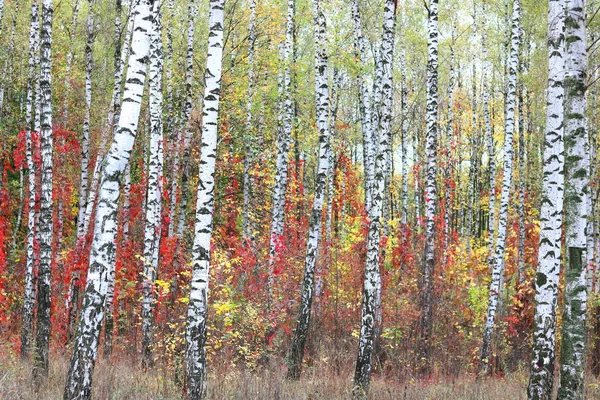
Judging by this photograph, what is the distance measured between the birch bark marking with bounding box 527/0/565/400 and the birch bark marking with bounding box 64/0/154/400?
525cm

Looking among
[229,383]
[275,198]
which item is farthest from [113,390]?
[275,198]

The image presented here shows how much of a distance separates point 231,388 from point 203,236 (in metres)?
2.58

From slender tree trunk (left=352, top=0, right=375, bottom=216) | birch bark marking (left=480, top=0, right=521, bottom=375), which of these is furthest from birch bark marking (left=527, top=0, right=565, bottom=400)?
slender tree trunk (left=352, top=0, right=375, bottom=216)

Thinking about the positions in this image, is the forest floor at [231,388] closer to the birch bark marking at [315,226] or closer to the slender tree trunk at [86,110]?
the birch bark marking at [315,226]

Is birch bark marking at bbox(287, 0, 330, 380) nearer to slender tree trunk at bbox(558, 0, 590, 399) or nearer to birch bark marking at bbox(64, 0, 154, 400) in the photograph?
birch bark marking at bbox(64, 0, 154, 400)

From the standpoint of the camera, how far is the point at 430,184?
12.9 meters

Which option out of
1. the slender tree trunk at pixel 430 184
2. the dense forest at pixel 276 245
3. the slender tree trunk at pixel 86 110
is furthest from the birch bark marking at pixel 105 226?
the slender tree trunk at pixel 86 110

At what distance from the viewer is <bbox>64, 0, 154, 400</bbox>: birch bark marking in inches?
250

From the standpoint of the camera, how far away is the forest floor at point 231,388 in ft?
26.1

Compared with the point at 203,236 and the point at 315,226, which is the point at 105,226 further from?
the point at 315,226

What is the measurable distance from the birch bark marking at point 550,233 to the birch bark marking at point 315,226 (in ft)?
16.5

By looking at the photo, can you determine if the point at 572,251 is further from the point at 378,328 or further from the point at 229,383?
the point at 378,328

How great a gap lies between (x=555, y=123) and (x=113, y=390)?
7.32 meters

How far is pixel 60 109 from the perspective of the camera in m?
20.6
